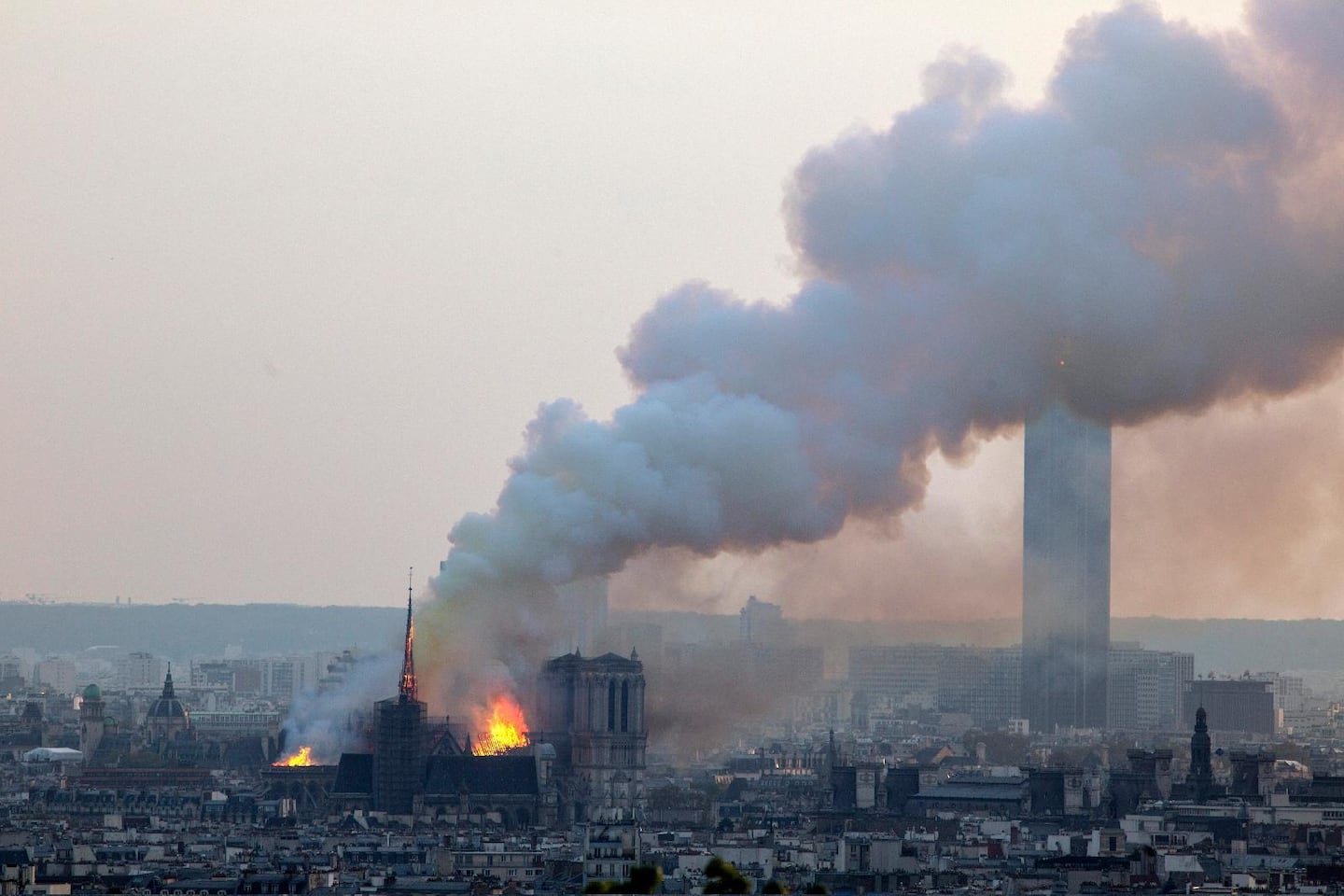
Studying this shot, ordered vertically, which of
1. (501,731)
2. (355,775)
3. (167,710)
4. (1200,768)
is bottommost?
(355,775)

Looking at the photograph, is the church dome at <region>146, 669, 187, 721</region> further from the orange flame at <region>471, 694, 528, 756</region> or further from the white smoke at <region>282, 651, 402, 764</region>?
the orange flame at <region>471, 694, 528, 756</region>

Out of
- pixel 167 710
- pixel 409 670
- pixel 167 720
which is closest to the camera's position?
pixel 409 670

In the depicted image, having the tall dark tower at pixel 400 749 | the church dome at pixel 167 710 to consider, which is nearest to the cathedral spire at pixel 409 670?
the tall dark tower at pixel 400 749

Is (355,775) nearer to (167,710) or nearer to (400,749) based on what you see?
(400,749)

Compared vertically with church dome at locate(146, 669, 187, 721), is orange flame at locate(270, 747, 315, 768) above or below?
below

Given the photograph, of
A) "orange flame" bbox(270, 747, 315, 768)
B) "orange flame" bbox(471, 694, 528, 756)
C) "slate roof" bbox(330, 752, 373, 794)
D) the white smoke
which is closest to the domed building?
the white smoke

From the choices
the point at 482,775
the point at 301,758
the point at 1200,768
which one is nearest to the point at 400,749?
the point at 482,775

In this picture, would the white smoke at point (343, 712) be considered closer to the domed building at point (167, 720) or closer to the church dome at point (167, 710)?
the domed building at point (167, 720)
